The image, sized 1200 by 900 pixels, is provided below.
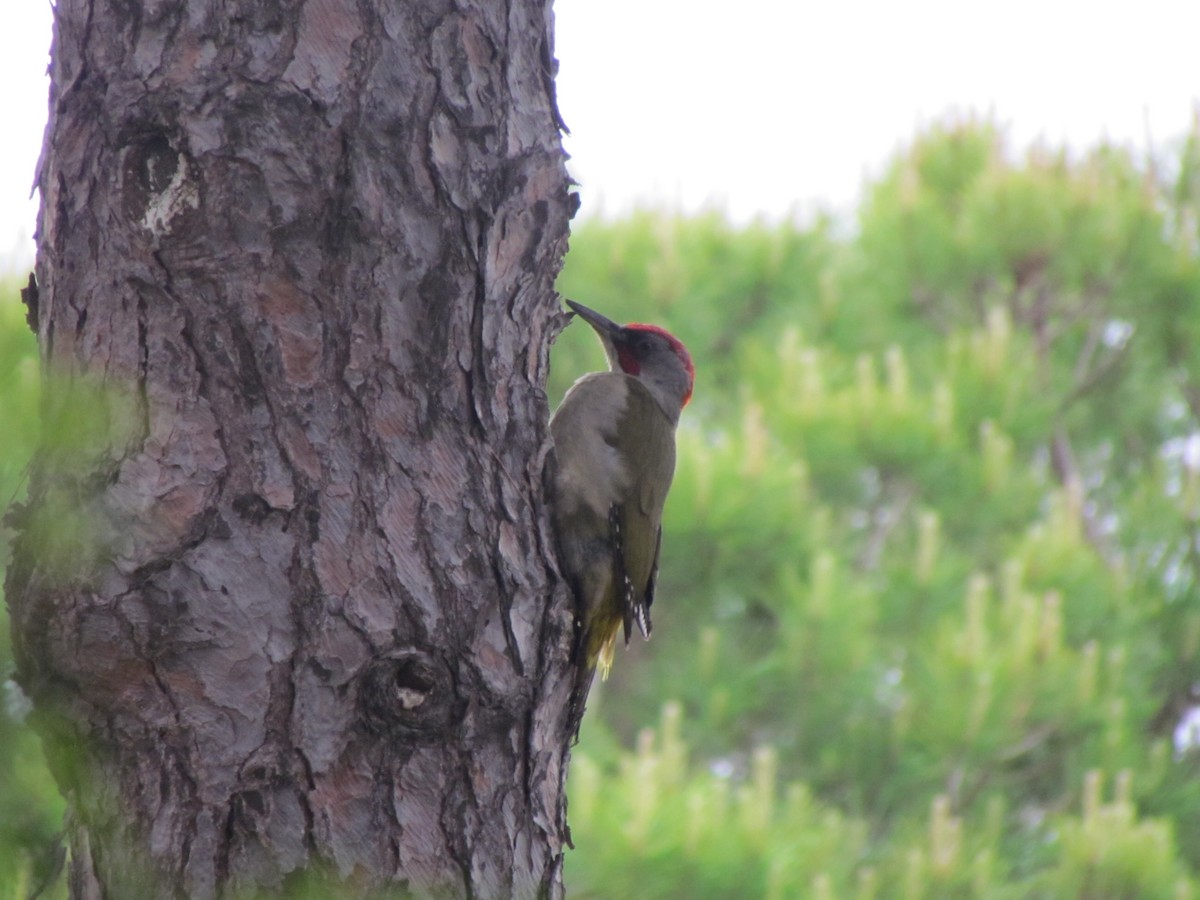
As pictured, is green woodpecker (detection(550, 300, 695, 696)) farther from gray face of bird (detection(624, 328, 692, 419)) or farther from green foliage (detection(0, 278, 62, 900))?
green foliage (detection(0, 278, 62, 900))

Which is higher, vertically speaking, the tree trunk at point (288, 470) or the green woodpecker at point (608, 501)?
the green woodpecker at point (608, 501)

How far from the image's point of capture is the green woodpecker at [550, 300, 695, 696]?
9.57ft

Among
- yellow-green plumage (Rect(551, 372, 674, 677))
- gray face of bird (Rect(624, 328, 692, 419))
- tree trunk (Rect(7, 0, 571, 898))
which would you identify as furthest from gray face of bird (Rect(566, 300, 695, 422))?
tree trunk (Rect(7, 0, 571, 898))

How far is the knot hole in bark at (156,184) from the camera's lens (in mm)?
2066

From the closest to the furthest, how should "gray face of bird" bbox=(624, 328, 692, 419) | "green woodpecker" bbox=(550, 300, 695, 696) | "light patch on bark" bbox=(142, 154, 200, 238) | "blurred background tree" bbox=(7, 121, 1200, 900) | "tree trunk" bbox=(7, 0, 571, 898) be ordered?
"tree trunk" bbox=(7, 0, 571, 898) → "light patch on bark" bbox=(142, 154, 200, 238) → "green woodpecker" bbox=(550, 300, 695, 696) → "gray face of bird" bbox=(624, 328, 692, 419) → "blurred background tree" bbox=(7, 121, 1200, 900)

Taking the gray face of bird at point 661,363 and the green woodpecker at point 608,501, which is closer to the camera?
the green woodpecker at point 608,501

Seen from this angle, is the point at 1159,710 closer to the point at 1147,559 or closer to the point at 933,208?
the point at 1147,559

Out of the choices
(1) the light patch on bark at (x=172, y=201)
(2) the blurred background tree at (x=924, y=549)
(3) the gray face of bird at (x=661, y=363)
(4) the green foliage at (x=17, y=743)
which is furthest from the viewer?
(2) the blurred background tree at (x=924, y=549)

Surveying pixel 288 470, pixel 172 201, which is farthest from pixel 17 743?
pixel 172 201

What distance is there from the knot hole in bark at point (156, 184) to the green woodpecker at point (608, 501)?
88cm

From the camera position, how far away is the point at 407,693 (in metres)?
2.06

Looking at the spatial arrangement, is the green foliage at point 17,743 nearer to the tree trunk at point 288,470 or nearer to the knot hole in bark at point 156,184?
the tree trunk at point 288,470

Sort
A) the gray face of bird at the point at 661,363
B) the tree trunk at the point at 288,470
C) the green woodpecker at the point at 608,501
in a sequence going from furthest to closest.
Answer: the gray face of bird at the point at 661,363 < the green woodpecker at the point at 608,501 < the tree trunk at the point at 288,470

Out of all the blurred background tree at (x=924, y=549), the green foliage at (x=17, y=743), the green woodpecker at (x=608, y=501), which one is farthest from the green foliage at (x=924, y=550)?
the green foliage at (x=17, y=743)
